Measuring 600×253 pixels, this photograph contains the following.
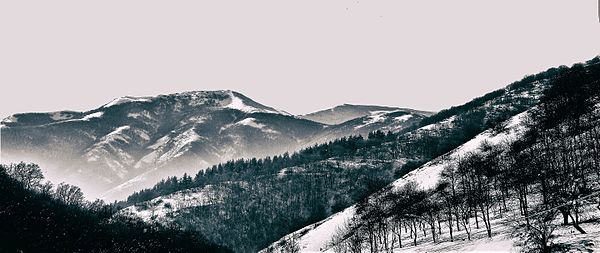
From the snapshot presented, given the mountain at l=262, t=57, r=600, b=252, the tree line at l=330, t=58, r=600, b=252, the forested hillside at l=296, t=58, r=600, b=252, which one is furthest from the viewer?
the tree line at l=330, t=58, r=600, b=252

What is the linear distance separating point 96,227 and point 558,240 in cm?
17146

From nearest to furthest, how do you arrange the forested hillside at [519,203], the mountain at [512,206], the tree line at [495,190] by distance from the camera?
the mountain at [512,206]
the forested hillside at [519,203]
the tree line at [495,190]

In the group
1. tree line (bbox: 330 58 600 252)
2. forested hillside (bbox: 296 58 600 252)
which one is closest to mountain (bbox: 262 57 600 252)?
forested hillside (bbox: 296 58 600 252)

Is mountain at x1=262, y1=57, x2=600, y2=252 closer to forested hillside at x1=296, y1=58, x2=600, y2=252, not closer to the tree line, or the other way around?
forested hillside at x1=296, y1=58, x2=600, y2=252

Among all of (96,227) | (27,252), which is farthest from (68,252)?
(96,227)

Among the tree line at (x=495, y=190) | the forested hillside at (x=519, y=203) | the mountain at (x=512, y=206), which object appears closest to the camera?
the mountain at (x=512, y=206)

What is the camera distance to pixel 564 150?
133 m

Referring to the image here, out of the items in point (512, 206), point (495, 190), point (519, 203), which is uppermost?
point (495, 190)

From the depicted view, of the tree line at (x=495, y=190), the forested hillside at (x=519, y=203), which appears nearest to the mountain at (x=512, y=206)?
the forested hillside at (x=519, y=203)

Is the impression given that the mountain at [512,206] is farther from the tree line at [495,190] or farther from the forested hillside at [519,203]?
the tree line at [495,190]

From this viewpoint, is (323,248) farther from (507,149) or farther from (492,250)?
(492,250)

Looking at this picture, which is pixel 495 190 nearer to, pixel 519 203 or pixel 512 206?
pixel 519 203

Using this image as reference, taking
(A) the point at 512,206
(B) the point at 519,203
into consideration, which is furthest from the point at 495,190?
(A) the point at 512,206

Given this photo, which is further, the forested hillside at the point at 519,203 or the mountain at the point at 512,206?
the forested hillside at the point at 519,203
